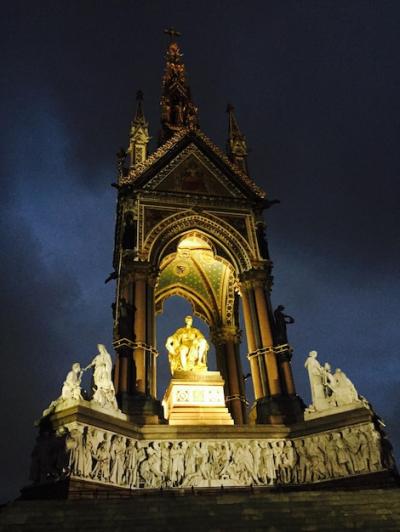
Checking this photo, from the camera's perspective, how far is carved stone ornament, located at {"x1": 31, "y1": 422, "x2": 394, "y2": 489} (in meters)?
10.4

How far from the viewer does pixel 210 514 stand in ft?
25.4

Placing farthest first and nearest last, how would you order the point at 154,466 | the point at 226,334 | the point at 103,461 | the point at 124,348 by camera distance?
1. the point at 226,334
2. the point at 124,348
3. the point at 154,466
4. the point at 103,461

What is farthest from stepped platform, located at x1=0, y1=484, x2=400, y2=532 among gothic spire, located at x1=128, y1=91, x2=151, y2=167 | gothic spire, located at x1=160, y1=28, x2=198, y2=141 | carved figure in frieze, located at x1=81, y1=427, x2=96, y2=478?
gothic spire, located at x1=160, y1=28, x2=198, y2=141

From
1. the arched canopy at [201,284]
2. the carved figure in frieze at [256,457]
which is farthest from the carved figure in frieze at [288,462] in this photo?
the arched canopy at [201,284]

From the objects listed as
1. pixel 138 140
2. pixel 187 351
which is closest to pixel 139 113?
pixel 138 140

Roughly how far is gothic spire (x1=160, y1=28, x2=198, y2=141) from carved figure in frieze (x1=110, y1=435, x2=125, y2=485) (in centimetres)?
1627

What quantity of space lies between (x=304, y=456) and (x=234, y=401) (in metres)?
6.20

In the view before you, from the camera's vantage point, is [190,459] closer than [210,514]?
No

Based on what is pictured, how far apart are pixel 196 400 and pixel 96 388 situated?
3.37 meters

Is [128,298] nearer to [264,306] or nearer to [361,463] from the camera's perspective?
[264,306]

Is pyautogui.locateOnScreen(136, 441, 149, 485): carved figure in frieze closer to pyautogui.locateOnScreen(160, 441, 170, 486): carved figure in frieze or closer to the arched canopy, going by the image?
pyautogui.locateOnScreen(160, 441, 170, 486): carved figure in frieze

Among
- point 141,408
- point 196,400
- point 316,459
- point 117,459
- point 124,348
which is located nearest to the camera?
point 117,459

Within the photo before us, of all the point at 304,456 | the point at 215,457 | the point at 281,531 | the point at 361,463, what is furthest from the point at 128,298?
the point at 281,531

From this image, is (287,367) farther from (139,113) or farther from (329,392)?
(139,113)
